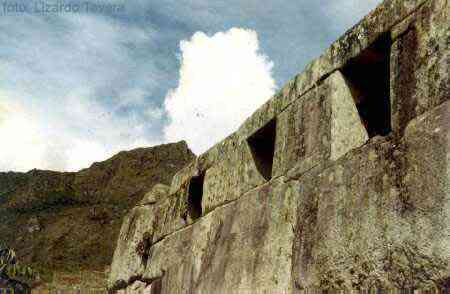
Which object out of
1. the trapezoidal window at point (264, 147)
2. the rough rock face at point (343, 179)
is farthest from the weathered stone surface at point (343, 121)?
the trapezoidal window at point (264, 147)

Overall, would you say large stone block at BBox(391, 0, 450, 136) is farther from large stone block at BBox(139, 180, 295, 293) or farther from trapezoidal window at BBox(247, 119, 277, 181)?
trapezoidal window at BBox(247, 119, 277, 181)

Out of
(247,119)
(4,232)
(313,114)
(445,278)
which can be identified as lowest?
(445,278)

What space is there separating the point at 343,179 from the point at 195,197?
7.86 ft

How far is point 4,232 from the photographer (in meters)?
22.7

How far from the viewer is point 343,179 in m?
2.96

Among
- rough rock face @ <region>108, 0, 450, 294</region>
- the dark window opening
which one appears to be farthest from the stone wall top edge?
the dark window opening

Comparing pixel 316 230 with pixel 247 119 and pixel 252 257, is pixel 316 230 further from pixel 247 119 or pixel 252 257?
pixel 247 119

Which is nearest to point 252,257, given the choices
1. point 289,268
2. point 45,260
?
point 289,268

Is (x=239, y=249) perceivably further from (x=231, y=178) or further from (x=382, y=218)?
(x=382, y=218)

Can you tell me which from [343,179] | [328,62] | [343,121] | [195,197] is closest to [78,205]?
[195,197]

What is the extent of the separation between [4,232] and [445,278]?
22519 millimetres

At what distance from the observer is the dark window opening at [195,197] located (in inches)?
200

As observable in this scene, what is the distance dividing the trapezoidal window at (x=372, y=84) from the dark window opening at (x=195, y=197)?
1.91 meters

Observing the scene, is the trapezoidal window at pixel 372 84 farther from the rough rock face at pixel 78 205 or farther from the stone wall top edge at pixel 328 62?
the rough rock face at pixel 78 205
